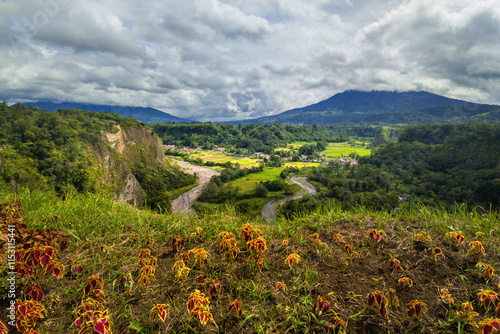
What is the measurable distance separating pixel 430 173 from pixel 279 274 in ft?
286

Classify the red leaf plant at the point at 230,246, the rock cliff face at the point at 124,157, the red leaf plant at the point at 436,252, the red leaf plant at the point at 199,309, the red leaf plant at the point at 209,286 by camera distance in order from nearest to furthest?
the red leaf plant at the point at 199,309 → the red leaf plant at the point at 209,286 → the red leaf plant at the point at 230,246 → the red leaf plant at the point at 436,252 → the rock cliff face at the point at 124,157

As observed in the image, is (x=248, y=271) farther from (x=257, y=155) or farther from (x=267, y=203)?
(x=257, y=155)

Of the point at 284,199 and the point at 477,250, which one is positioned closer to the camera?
the point at 477,250

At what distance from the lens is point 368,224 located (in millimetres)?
4234

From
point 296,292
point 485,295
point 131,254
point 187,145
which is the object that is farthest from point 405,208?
point 187,145

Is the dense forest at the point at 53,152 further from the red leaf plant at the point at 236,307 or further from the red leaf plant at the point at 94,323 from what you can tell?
the red leaf plant at the point at 236,307

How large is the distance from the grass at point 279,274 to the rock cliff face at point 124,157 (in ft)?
150

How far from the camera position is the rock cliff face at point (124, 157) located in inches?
2191

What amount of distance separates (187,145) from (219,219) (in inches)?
7060

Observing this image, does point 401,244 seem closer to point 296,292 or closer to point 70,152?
point 296,292

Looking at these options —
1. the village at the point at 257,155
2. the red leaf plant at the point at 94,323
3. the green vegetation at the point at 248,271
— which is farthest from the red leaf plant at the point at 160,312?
the village at the point at 257,155

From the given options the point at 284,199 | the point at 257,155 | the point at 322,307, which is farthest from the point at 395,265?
the point at 257,155

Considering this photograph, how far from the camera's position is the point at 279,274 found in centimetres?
294

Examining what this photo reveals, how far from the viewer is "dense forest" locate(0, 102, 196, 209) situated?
38.3m
